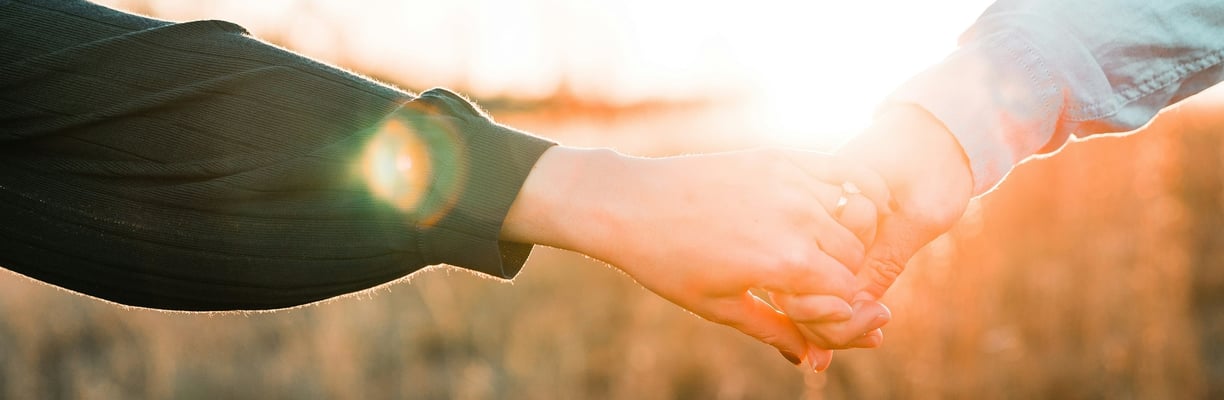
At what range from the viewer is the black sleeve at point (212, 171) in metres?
1.03

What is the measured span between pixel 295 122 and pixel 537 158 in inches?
11.5

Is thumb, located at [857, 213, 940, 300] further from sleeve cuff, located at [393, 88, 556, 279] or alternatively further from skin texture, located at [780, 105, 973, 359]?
sleeve cuff, located at [393, 88, 556, 279]

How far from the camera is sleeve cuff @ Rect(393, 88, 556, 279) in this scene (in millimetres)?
1132

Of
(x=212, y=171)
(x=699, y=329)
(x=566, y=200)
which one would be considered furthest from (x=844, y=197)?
(x=699, y=329)

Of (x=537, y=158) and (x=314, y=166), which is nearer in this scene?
(x=314, y=166)

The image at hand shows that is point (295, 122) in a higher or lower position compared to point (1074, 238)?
higher

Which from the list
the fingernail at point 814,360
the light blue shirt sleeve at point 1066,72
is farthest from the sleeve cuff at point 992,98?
the fingernail at point 814,360

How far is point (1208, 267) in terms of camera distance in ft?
15.1

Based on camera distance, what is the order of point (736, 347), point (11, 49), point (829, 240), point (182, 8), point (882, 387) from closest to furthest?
point (11, 49)
point (829, 240)
point (882, 387)
point (736, 347)
point (182, 8)

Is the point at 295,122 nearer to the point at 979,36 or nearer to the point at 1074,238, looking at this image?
the point at 979,36

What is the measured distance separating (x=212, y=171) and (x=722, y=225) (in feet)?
2.15

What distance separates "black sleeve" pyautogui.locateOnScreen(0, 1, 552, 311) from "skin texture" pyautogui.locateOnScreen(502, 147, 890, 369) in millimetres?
106

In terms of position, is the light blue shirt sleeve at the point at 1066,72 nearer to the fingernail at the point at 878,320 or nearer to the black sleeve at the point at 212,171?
the fingernail at the point at 878,320

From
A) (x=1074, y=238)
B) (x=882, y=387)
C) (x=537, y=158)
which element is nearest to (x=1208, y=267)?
(x=1074, y=238)
